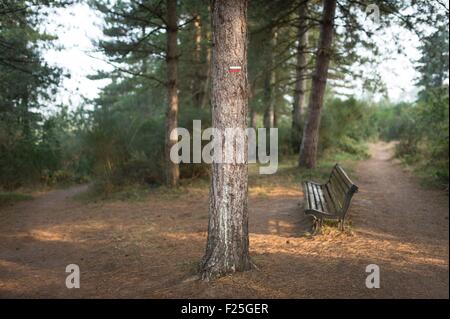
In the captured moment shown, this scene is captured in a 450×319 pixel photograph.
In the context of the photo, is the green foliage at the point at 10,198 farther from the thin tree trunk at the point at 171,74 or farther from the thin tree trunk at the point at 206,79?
the thin tree trunk at the point at 206,79

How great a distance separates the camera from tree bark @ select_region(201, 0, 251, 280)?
4270 millimetres

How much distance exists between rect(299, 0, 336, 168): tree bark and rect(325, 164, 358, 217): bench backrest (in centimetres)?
474

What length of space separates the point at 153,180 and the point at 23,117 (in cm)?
436

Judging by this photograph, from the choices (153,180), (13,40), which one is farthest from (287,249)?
(13,40)

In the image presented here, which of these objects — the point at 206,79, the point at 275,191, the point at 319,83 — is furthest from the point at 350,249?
the point at 206,79

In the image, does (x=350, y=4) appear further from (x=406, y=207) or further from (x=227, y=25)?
(x=227, y=25)

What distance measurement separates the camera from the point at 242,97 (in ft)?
14.3

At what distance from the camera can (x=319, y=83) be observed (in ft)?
39.2

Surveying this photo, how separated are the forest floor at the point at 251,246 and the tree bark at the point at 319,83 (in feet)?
10.9

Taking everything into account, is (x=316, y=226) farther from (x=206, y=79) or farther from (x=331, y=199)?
(x=206, y=79)

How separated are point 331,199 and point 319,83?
239 inches

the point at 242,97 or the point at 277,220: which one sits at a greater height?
the point at 242,97

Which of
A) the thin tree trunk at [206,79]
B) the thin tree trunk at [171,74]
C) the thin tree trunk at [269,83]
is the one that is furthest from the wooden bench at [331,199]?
the thin tree trunk at [206,79]
